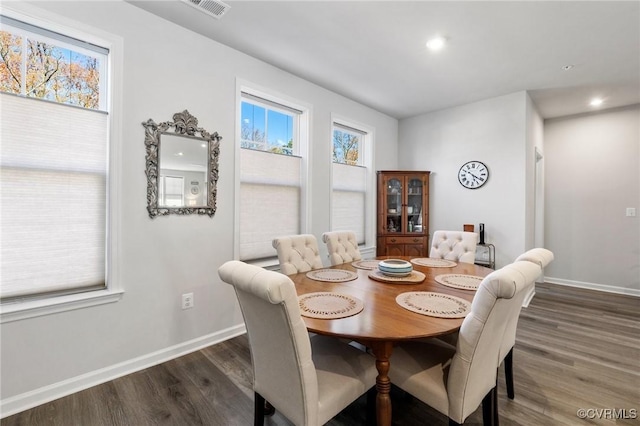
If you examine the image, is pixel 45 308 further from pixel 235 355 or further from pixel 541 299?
pixel 541 299

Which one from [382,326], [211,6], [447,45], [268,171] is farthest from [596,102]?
[211,6]

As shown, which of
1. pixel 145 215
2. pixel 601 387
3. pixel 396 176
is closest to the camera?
pixel 601 387

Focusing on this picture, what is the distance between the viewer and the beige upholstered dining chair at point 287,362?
1083 mm

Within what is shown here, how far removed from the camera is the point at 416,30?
235 cm

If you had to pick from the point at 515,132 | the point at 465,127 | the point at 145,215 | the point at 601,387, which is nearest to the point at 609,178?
the point at 515,132

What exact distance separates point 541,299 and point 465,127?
2.52 m

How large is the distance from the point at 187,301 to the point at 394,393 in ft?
5.72

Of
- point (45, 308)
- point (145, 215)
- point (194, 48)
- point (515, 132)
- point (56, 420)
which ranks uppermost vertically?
point (194, 48)

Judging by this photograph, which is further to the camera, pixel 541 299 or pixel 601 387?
pixel 541 299

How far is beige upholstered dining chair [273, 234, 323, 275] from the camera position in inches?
90.7

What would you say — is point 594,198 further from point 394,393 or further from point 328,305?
point 328,305

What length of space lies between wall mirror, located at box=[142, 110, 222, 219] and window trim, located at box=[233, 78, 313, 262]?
227 mm

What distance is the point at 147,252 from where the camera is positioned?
7.25ft

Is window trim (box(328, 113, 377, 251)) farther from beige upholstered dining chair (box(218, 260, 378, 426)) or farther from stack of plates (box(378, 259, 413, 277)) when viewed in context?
beige upholstered dining chair (box(218, 260, 378, 426))
